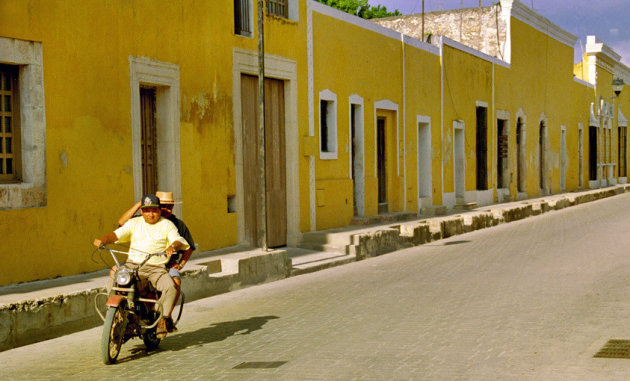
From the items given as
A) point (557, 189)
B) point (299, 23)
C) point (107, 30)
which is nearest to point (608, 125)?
point (557, 189)

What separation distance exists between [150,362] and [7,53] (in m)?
5.08

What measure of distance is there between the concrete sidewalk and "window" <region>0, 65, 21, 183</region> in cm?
155

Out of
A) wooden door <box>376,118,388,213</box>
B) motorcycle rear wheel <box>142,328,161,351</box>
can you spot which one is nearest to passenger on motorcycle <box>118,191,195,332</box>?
motorcycle rear wheel <box>142,328,161,351</box>

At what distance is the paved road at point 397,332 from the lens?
6312mm

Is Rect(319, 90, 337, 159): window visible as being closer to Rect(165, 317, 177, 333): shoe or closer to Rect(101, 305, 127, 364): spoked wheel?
Rect(165, 317, 177, 333): shoe

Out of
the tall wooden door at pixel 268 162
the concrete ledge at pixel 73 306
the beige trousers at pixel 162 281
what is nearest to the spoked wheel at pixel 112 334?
the beige trousers at pixel 162 281

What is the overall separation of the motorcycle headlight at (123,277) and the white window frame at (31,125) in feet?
12.7

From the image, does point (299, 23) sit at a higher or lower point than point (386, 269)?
higher

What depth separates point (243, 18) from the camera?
50.3ft

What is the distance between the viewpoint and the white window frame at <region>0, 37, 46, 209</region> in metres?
10.2

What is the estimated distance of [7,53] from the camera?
9969 millimetres

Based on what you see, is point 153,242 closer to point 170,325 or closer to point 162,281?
point 162,281

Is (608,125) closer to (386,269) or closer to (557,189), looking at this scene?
(557,189)

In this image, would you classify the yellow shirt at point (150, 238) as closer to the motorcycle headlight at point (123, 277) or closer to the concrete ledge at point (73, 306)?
the motorcycle headlight at point (123, 277)
